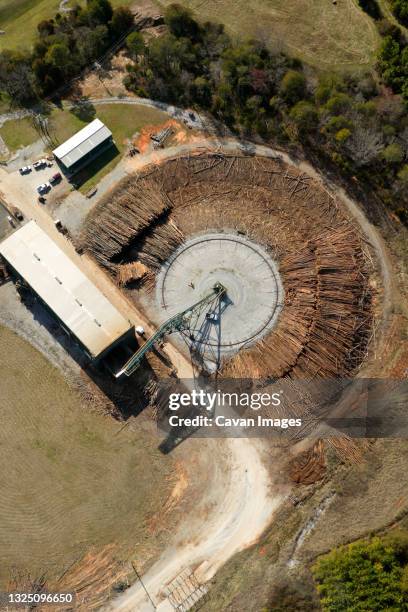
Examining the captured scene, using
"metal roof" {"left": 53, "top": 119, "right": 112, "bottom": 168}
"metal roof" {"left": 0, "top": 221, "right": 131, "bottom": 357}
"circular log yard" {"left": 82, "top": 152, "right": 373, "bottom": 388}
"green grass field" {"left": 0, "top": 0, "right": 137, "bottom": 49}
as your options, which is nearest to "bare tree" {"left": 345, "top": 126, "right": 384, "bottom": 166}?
"circular log yard" {"left": 82, "top": 152, "right": 373, "bottom": 388}

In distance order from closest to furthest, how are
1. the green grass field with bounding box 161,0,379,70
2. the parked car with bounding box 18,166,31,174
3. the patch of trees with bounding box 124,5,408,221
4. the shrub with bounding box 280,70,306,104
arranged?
the patch of trees with bounding box 124,5,408,221
the shrub with bounding box 280,70,306,104
the parked car with bounding box 18,166,31,174
the green grass field with bounding box 161,0,379,70

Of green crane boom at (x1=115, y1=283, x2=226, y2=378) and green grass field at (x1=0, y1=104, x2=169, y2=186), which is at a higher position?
green grass field at (x1=0, y1=104, x2=169, y2=186)

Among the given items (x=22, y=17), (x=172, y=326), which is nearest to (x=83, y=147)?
(x=172, y=326)

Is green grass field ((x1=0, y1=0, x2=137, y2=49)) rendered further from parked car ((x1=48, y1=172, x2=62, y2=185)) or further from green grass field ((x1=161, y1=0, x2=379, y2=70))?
parked car ((x1=48, y1=172, x2=62, y2=185))

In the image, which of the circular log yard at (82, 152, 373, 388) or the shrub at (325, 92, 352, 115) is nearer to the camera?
the circular log yard at (82, 152, 373, 388)

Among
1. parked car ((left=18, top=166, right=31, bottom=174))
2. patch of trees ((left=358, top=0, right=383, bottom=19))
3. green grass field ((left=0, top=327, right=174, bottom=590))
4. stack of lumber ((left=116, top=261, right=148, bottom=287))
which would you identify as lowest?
green grass field ((left=0, top=327, right=174, bottom=590))

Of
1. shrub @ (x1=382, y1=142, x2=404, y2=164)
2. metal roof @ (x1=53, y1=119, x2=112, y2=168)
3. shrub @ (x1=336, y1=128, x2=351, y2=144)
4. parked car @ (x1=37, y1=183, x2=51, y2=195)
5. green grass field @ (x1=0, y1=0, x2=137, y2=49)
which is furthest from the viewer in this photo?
green grass field @ (x1=0, y1=0, x2=137, y2=49)

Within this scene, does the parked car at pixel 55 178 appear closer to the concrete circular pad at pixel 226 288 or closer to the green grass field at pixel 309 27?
the concrete circular pad at pixel 226 288

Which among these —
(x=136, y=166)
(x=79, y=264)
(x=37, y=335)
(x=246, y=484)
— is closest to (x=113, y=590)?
(x=246, y=484)

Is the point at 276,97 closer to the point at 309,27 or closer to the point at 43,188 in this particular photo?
the point at 309,27
